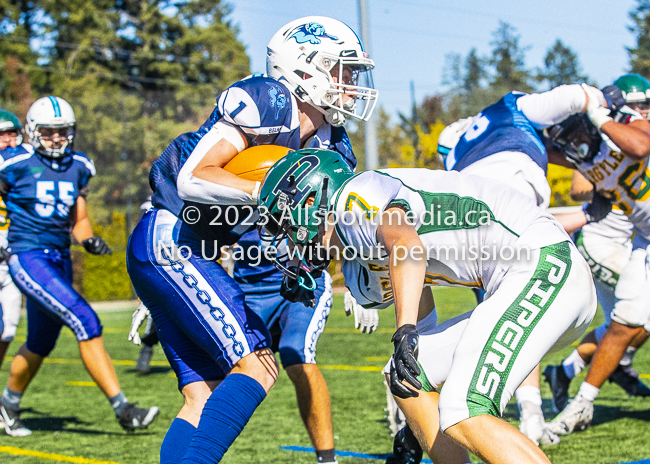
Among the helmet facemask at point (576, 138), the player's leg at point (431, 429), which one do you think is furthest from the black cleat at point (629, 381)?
the player's leg at point (431, 429)

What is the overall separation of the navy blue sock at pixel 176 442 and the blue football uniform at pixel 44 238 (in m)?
1.81

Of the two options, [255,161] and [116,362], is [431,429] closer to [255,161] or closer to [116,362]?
[255,161]

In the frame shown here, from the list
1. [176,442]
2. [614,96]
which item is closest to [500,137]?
[614,96]

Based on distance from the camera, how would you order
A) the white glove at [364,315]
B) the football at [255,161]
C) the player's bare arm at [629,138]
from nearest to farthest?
the football at [255,161] → the white glove at [364,315] → the player's bare arm at [629,138]

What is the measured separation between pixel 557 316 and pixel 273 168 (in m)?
0.93

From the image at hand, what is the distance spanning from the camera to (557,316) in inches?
81.6

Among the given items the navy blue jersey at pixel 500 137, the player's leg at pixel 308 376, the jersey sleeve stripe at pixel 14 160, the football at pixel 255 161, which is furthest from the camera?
the jersey sleeve stripe at pixel 14 160

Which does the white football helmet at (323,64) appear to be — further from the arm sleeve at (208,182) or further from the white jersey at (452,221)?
the white jersey at (452,221)

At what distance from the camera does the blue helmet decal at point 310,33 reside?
2.73 m

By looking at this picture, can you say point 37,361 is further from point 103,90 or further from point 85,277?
point 103,90

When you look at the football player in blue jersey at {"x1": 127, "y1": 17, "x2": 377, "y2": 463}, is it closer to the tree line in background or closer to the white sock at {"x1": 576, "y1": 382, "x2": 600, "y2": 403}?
the white sock at {"x1": 576, "y1": 382, "x2": 600, "y2": 403}

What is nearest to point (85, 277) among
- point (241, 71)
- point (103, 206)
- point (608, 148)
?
point (103, 206)

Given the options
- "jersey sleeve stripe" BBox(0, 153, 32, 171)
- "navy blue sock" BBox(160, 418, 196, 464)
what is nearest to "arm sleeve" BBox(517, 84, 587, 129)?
"navy blue sock" BBox(160, 418, 196, 464)

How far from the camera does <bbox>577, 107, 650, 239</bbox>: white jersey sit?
4125 mm
